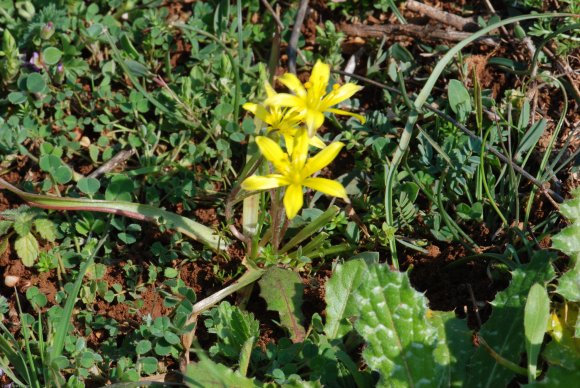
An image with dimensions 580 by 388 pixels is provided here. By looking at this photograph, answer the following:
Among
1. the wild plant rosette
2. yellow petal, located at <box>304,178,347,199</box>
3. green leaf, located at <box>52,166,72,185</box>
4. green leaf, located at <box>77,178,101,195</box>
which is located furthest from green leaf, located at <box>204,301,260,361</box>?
green leaf, located at <box>52,166,72,185</box>

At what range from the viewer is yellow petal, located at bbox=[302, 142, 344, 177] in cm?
287

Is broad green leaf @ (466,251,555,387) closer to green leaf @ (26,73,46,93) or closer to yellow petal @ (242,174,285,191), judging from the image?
yellow petal @ (242,174,285,191)

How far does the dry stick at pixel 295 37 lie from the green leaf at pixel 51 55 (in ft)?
4.22

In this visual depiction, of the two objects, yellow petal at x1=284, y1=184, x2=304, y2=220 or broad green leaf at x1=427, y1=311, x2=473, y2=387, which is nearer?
yellow petal at x1=284, y1=184, x2=304, y2=220

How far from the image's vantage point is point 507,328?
2918mm

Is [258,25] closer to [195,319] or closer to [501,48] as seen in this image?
[501,48]

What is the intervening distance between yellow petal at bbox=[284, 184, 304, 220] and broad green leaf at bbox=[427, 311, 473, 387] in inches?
29.0

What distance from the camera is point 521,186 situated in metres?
3.63

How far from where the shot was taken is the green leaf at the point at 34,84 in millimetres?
3869

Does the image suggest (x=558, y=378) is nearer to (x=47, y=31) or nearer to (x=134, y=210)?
(x=134, y=210)

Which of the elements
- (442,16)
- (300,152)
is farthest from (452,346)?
(442,16)

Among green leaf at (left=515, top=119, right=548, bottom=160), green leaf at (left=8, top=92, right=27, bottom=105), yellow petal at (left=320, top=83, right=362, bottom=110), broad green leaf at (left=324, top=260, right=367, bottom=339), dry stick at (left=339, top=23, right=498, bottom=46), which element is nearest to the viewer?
yellow petal at (left=320, top=83, right=362, bottom=110)

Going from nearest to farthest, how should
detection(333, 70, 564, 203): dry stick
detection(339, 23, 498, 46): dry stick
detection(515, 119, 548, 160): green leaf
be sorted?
detection(333, 70, 564, 203): dry stick → detection(515, 119, 548, 160): green leaf → detection(339, 23, 498, 46): dry stick

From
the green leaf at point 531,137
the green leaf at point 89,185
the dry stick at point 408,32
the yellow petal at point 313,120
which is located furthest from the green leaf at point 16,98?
the green leaf at point 531,137
